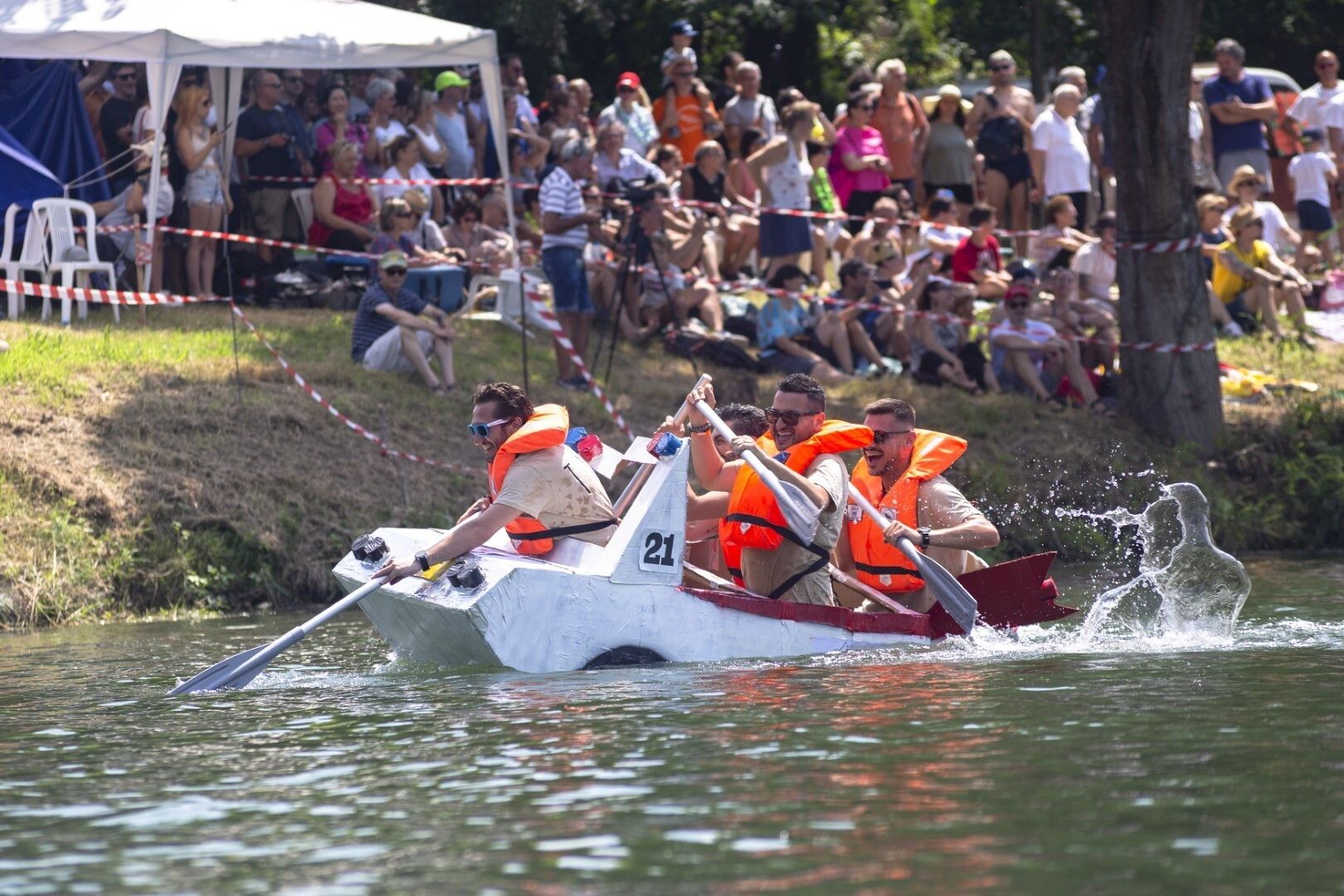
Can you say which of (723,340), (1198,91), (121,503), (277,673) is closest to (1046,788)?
(277,673)

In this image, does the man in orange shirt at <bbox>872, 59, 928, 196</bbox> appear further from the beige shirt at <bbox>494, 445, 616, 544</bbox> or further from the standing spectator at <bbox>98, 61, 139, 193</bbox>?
the beige shirt at <bbox>494, 445, 616, 544</bbox>

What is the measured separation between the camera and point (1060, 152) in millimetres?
18359

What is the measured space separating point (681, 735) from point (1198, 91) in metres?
14.2

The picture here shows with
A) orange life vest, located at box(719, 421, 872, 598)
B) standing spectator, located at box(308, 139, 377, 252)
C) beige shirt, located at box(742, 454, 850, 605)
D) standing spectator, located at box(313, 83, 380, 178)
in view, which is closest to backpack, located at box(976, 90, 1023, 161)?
standing spectator, located at box(313, 83, 380, 178)

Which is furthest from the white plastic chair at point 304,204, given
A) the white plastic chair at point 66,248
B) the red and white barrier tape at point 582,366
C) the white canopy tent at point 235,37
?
the red and white barrier tape at point 582,366

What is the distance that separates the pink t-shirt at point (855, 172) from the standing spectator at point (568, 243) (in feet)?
10.7

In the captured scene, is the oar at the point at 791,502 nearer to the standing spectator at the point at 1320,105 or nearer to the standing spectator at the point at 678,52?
the standing spectator at the point at 678,52

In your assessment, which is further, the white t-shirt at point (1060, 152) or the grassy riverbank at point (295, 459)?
the white t-shirt at point (1060, 152)

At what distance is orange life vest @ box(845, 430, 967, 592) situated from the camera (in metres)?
9.88

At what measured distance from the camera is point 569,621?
8.79 meters

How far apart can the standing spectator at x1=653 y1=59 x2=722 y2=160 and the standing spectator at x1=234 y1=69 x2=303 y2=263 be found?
350 cm

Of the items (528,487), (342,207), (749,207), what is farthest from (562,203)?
(528,487)

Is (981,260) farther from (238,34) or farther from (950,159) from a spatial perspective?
(238,34)

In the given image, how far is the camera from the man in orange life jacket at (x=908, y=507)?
9750 mm
